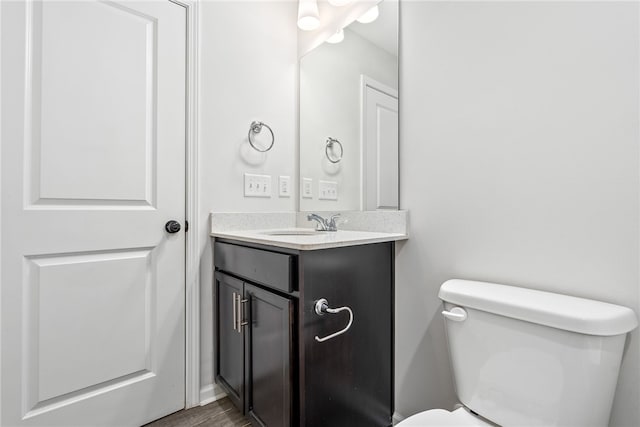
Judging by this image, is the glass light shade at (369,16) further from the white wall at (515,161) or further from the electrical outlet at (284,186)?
the electrical outlet at (284,186)

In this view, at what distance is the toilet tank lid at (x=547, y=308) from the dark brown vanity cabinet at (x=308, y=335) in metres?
0.34

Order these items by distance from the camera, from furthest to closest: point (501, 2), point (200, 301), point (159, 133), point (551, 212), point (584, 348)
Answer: point (200, 301)
point (159, 133)
point (501, 2)
point (551, 212)
point (584, 348)

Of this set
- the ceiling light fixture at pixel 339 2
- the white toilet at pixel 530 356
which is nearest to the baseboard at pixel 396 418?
the white toilet at pixel 530 356

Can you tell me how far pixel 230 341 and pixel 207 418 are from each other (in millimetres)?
355

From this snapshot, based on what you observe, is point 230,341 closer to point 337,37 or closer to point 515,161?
point 515,161

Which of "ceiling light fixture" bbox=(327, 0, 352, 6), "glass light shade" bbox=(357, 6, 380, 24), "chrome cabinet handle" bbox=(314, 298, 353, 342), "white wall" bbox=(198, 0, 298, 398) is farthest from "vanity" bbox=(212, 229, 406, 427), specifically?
"ceiling light fixture" bbox=(327, 0, 352, 6)

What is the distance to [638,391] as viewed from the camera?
2.64ft

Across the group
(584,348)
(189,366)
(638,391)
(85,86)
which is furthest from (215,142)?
(638,391)

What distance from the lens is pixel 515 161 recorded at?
1.00 m

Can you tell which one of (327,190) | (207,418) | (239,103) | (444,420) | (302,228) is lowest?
(207,418)

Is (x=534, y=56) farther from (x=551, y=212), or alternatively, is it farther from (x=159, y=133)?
(x=159, y=133)

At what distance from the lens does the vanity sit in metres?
0.97

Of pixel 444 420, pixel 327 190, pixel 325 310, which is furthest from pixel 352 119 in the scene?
pixel 444 420

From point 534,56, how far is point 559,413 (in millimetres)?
1001
